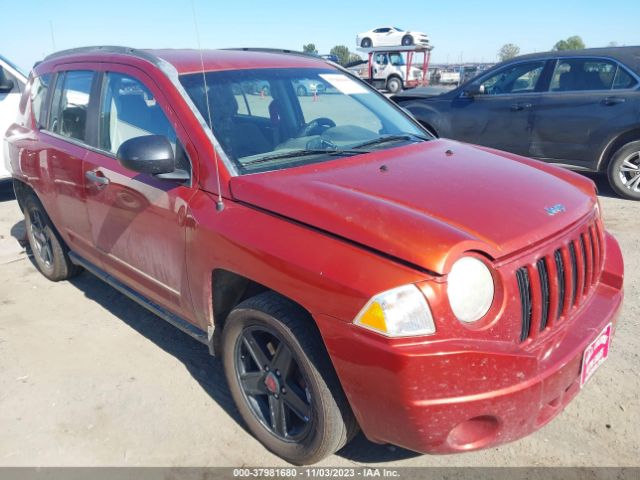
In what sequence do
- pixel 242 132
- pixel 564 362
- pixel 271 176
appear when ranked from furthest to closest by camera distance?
1. pixel 242 132
2. pixel 271 176
3. pixel 564 362

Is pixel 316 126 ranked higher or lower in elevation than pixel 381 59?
higher

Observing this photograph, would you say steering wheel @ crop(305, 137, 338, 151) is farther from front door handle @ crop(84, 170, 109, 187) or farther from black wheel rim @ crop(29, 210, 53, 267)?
black wheel rim @ crop(29, 210, 53, 267)

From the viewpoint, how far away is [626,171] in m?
6.59

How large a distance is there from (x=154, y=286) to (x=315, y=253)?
1393 mm

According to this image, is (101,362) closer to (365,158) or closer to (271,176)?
(271,176)

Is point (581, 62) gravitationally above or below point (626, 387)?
above

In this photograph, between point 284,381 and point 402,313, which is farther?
point 284,381

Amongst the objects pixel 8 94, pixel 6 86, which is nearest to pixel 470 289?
pixel 6 86

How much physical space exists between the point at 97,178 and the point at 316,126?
1352mm

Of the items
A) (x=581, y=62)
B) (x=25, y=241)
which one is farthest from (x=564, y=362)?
(x=581, y=62)

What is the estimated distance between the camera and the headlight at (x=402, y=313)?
1915 mm

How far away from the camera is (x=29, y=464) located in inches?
104

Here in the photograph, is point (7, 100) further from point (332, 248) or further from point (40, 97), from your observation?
point (332, 248)

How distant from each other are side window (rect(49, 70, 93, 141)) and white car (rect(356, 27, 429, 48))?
29.3 m
